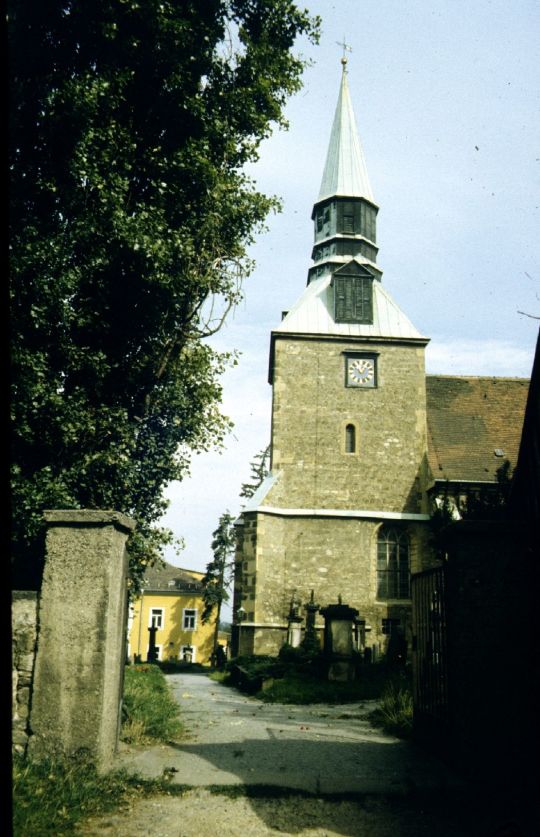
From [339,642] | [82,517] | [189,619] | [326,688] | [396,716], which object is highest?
[82,517]

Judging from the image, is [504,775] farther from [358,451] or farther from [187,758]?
[358,451]

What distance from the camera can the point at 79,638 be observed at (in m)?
5.52

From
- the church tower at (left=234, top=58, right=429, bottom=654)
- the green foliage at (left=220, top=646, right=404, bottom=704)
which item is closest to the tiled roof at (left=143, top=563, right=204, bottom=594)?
the church tower at (left=234, top=58, right=429, bottom=654)

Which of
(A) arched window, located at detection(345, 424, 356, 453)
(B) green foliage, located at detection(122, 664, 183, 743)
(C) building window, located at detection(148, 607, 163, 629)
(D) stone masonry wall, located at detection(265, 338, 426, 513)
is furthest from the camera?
(C) building window, located at detection(148, 607, 163, 629)

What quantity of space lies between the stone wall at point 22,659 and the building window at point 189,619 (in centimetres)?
4947

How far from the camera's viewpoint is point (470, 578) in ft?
18.8

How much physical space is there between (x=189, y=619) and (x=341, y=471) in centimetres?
3305

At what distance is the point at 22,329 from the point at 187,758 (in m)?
6.18

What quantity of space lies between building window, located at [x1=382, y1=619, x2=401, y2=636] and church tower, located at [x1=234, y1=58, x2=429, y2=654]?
34 mm

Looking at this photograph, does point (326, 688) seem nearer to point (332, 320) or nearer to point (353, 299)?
point (332, 320)

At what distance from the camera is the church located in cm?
2314

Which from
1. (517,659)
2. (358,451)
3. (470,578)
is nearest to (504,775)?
(517,659)

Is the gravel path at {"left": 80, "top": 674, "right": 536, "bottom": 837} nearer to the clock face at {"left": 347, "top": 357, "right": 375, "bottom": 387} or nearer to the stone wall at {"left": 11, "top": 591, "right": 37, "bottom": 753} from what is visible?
the stone wall at {"left": 11, "top": 591, "right": 37, "bottom": 753}

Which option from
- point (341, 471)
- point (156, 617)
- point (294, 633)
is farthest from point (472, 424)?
point (156, 617)
